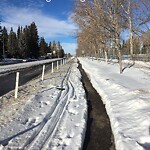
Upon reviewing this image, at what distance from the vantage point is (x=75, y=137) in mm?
5363

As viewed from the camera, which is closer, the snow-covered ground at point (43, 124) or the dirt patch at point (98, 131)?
the snow-covered ground at point (43, 124)

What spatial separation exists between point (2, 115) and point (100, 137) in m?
3.14

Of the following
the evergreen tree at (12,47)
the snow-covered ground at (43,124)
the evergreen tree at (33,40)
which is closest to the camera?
the snow-covered ground at (43,124)

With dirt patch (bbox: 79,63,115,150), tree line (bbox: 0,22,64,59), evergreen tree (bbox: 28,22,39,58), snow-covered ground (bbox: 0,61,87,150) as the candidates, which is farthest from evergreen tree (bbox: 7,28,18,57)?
dirt patch (bbox: 79,63,115,150)

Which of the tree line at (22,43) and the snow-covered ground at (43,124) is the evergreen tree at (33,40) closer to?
the tree line at (22,43)

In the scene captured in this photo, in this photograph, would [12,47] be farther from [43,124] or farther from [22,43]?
[43,124]

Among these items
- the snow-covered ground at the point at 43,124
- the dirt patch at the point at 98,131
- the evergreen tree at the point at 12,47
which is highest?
the evergreen tree at the point at 12,47

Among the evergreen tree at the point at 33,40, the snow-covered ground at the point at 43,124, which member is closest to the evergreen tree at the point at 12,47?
the evergreen tree at the point at 33,40

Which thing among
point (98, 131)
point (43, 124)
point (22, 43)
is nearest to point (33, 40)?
point (22, 43)

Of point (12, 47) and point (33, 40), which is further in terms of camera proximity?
point (33, 40)

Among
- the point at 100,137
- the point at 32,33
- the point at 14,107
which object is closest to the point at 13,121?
the point at 14,107

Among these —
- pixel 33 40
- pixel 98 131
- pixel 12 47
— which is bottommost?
pixel 98 131

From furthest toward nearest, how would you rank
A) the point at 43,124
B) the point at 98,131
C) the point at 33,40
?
the point at 33,40 → the point at 43,124 → the point at 98,131

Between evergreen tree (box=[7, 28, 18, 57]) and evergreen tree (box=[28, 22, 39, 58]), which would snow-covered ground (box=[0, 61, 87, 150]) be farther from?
evergreen tree (box=[28, 22, 39, 58])
